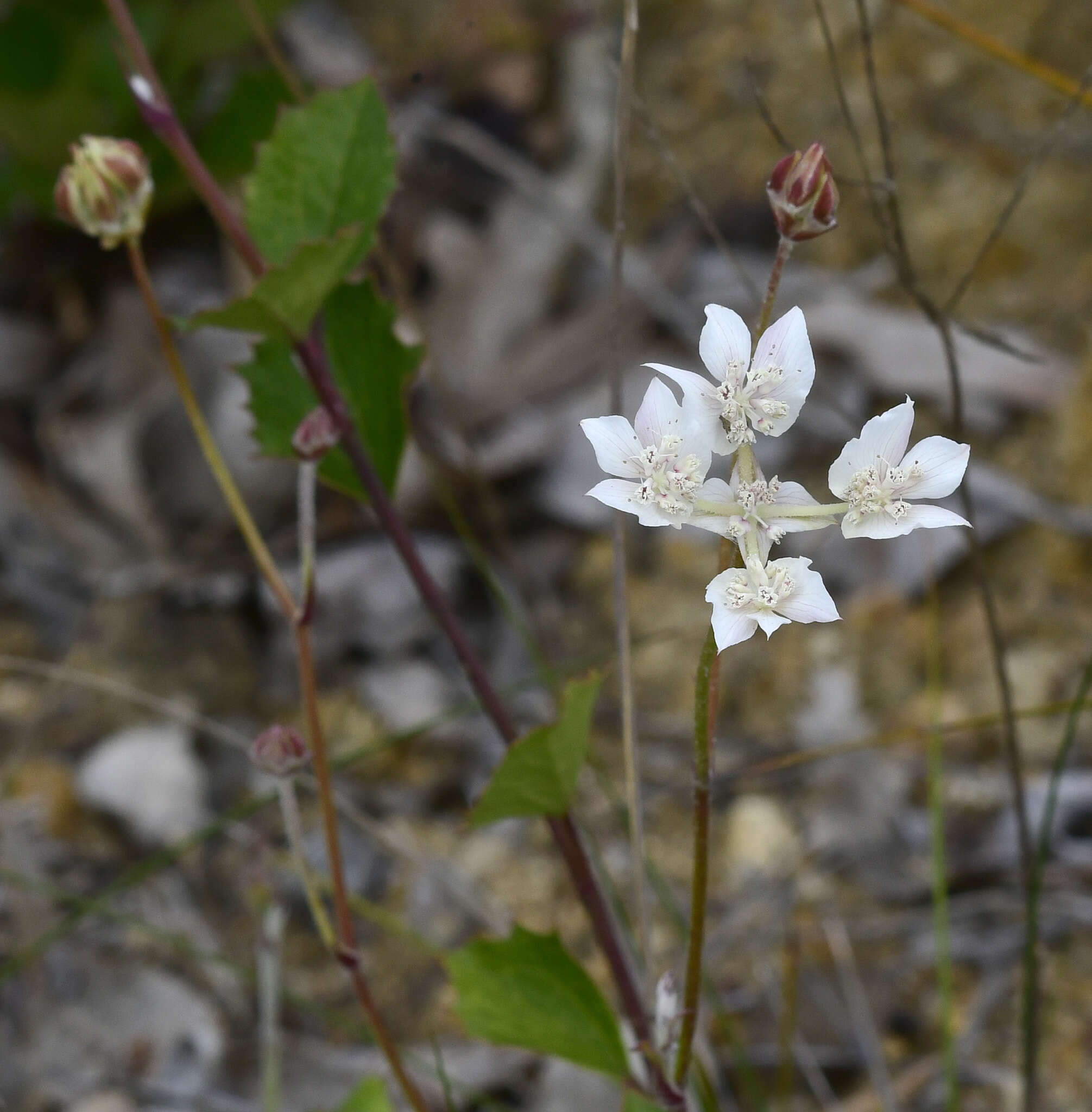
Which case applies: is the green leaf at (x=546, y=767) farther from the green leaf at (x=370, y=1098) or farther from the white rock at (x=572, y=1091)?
the white rock at (x=572, y=1091)

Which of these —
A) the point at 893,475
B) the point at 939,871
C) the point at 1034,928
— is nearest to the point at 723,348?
the point at 893,475

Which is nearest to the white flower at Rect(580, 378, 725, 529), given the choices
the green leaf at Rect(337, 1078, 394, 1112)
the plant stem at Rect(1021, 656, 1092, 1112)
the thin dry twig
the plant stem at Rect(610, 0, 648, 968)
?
the plant stem at Rect(610, 0, 648, 968)

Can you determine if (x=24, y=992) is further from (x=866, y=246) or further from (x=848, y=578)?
(x=866, y=246)

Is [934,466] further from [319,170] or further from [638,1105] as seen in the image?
[319,170]

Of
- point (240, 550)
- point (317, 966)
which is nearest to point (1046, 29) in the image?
point (240, 550)

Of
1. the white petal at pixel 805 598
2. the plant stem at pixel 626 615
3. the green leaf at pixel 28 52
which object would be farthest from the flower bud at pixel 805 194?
the green leaf at pixel 28 52
